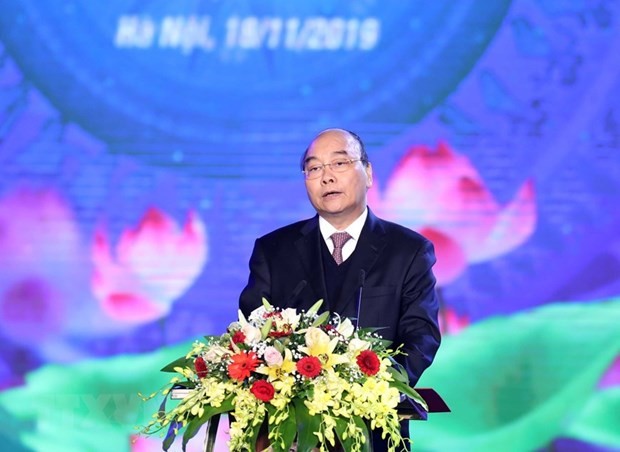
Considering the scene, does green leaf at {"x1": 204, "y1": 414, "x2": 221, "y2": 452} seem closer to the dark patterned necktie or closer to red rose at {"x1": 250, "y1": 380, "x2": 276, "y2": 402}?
red rose at {"x1": 250, "y1": 380, "x2": 276, "y2": 402}

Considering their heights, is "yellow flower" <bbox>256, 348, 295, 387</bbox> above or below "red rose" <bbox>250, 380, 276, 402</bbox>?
above

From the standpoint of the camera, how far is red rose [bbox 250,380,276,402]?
6.69 ft

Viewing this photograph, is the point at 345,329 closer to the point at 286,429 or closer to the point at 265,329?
the point at 265,329

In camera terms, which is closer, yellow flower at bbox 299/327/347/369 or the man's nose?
yellow flower at bbox 299/327/347/369

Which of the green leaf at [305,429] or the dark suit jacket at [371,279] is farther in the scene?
the dark suit jacket at [371,279]

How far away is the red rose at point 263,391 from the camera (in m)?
2.04

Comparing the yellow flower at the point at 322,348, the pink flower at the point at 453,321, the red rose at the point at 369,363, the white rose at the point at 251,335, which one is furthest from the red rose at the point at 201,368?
the pink flower at the point at 453,321

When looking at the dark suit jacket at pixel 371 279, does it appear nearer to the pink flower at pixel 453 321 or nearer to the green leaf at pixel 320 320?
the green leaf at pixel 320 320

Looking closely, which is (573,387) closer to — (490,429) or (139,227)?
(490,429)

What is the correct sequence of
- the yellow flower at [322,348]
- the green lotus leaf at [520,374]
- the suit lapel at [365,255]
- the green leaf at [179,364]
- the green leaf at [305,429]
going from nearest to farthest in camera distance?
1. the green leaf at [305,429]
2. the yellow flower at [322,348]
3. the green leaf at [179,364]
4. the suit lapel at [365,255]
5. the green lotus leaf at [520,374]

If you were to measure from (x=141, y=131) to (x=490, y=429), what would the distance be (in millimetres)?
2211

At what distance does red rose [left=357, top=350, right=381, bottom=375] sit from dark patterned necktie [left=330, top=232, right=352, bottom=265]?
0.93 metres

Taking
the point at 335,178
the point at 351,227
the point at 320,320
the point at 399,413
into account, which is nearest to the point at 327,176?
the point at 335,178

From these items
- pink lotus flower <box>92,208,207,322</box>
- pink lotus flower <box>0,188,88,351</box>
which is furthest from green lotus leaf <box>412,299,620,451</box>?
pink lotus flower <box>0,188,88,351</box>
